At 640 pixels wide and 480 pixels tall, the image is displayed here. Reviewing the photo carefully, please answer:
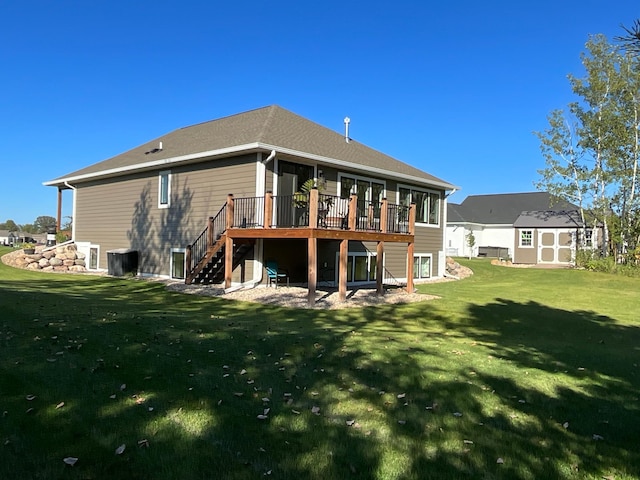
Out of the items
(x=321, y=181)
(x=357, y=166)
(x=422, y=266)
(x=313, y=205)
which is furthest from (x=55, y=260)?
(x=422, y=266)

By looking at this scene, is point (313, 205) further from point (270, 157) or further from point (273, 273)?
Answer: point (273, 273)

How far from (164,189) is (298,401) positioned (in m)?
14.7

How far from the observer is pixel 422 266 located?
20.9m

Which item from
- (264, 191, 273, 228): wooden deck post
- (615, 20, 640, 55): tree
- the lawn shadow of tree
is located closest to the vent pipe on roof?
(264, 191, 273, 228): wooden deck post

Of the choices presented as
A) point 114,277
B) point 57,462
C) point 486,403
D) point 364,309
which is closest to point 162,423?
point 57,462

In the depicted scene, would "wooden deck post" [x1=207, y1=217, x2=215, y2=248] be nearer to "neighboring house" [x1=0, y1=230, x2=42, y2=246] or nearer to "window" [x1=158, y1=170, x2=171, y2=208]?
"window" [x1=158, y1=170, x2=171, y2=208]

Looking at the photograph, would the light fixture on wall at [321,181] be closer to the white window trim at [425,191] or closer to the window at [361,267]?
the window at [361,267]

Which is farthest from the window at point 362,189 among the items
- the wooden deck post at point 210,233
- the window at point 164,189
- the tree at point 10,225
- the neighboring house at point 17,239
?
the tree at point 10,225

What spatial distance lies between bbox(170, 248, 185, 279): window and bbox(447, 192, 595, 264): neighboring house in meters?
22.5

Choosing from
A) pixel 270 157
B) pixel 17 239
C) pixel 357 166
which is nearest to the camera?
pixel 270 157

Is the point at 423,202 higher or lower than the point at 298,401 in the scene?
higher

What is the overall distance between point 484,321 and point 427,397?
6.69m

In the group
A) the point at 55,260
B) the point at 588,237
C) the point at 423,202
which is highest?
the point at 423,202

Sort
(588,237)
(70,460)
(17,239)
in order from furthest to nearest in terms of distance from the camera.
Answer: (17,239), (588,237), (70,460)
